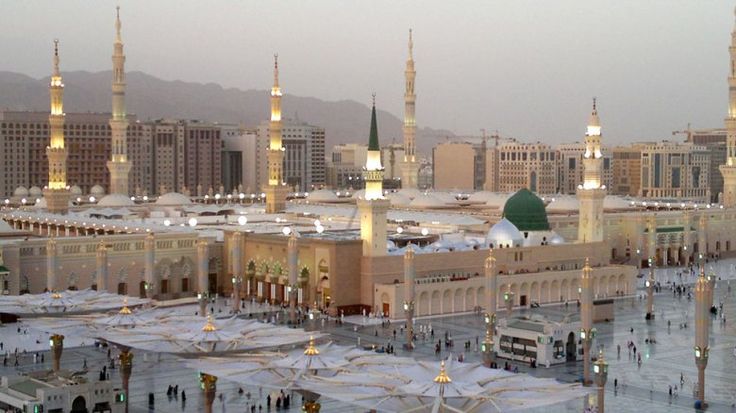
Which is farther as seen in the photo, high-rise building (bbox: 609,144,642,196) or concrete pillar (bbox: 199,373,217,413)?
high-rise building (bbox: 609,144,642,196)

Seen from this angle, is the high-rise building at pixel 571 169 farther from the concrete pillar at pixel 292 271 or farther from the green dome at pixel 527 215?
the concrete pillar at pixel 292 271

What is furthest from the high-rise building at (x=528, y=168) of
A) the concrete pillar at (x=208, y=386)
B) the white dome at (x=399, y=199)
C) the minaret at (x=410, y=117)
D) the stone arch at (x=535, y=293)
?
the concrete pillar at (x=208, y=386)

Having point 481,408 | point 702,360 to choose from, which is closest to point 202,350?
point 481,408

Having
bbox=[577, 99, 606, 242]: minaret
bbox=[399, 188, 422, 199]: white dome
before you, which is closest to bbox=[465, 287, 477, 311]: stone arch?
bbox=[577, 99, 606, 242]: minaret

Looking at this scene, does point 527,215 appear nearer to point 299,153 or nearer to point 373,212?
point 373,212

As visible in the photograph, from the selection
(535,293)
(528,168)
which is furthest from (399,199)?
(528,168)

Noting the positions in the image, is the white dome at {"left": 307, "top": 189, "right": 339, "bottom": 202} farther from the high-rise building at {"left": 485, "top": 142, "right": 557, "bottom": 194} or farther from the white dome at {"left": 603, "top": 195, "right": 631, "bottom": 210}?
the high-rise building at {"left": 485, "top": 142, "right": 557, "bottom": 194}
